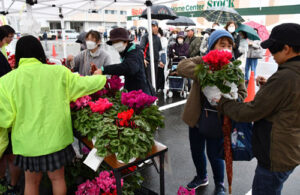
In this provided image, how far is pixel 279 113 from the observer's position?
1659 mm

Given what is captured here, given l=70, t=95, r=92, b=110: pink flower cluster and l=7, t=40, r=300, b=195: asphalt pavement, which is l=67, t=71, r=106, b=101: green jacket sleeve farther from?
l=7, t=40, r=300, b=195: asphalt pavement

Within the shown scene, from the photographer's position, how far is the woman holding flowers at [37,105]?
1.82 meters

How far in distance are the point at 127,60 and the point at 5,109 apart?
1.45 meters

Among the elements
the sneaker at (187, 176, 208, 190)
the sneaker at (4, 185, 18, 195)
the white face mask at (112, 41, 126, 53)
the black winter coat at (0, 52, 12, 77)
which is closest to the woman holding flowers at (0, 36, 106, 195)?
the sneaker at (4, 185, 18, 195)

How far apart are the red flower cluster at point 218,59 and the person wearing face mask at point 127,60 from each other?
1.14m

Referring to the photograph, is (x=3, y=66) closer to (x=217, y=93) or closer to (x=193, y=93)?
(x=193, y=93)

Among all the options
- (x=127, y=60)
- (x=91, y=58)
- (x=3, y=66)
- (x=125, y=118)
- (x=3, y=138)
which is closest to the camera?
(x=125, y=118)

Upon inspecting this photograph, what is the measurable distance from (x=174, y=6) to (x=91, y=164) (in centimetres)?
2917

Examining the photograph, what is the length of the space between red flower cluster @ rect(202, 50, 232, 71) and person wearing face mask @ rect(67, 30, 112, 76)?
6.52ft

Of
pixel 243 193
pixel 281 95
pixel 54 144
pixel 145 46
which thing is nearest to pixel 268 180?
pixel 281 95

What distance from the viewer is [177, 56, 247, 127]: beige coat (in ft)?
7.33

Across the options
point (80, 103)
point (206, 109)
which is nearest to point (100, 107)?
point (80, 103)

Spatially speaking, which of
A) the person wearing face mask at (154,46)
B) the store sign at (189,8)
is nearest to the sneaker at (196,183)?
the person wearing face mask at (154,46)

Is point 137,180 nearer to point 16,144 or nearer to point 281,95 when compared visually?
point 16,144
